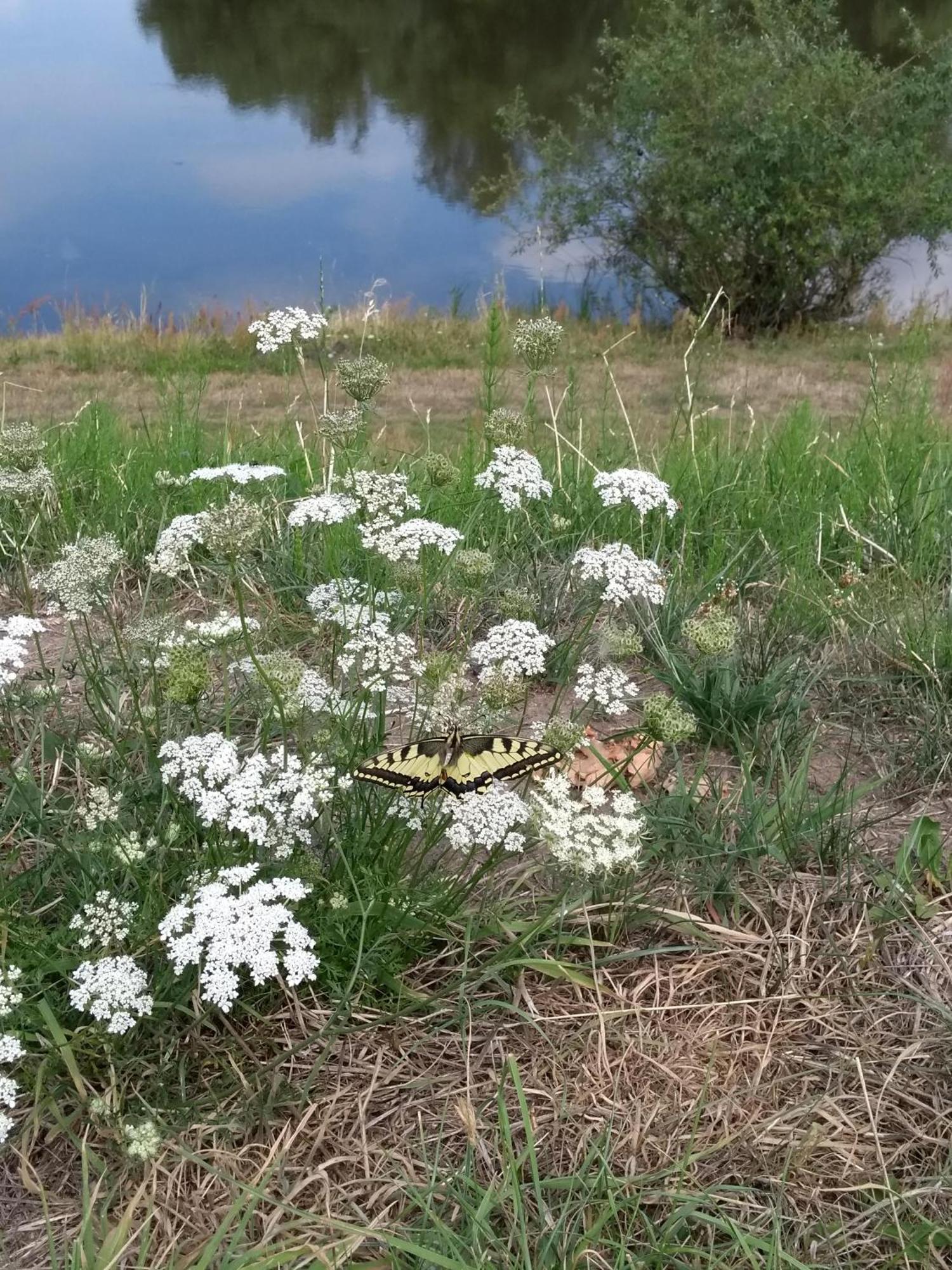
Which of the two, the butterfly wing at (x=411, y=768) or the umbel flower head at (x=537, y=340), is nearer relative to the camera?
the butterfly wing at (x=411, y=768)

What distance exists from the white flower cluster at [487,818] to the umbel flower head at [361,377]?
120 centimetres

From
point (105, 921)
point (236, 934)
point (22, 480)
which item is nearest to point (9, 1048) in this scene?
point (105, 921)

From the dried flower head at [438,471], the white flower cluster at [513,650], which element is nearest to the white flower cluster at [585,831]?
the white flower cluster at [513,650]

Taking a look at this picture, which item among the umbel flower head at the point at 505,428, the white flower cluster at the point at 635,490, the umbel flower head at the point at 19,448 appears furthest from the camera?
the umbel flower head at the point at 505,428

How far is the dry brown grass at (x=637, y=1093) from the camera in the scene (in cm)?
200

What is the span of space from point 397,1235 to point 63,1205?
683mm

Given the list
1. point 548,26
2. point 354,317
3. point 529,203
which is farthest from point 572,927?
point 548,26

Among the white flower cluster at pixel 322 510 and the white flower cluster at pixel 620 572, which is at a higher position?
the white flower cluster at pixel 322 510

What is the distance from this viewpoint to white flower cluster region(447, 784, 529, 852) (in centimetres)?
216

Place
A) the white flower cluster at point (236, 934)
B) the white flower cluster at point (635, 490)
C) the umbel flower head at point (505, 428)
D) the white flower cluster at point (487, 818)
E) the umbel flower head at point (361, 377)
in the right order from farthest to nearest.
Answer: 1. the umbel flower head at point (505, 428)
2. the umbel flower head at point (361, 377)
3. the white flower cluster at point (635, 490)
4. the white flower cluster at point (487, 818)
5. the white flower cluster at point (236, 934)

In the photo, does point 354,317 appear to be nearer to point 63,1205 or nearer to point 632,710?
point 632,710

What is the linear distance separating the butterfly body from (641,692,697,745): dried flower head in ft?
1.10

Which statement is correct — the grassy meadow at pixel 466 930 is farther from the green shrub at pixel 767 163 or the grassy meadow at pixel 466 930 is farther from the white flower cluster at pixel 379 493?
the green shrub at pixel 767 163

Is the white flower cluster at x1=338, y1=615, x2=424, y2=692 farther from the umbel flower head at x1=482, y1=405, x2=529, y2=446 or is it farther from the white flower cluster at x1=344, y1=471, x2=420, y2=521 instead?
the umbel flower head at x1=482, y1=405, x2=529, y2=446
